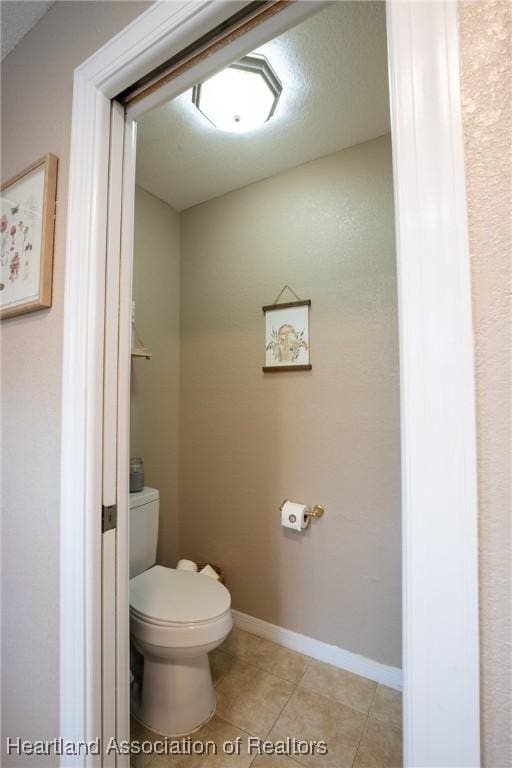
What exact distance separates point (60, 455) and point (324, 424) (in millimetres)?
1146

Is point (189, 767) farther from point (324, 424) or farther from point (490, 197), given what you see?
point (490, 197)

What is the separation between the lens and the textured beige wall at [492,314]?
0.37m

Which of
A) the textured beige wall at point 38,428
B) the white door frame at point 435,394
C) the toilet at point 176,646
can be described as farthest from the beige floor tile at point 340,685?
the white door frame at point 435,394

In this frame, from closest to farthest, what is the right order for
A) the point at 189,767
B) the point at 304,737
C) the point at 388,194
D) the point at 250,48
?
the point at 250,48, the point at 189,767, the point at 304,737, the point at 388,194

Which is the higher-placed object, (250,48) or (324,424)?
(250,48)

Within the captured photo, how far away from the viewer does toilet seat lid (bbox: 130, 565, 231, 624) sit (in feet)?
3.91

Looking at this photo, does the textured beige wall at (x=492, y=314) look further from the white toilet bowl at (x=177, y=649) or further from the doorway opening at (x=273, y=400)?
the white toilet bowl at (x=177, y=649)

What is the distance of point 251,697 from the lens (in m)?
1.36

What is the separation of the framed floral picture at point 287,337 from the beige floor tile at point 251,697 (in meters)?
1.44

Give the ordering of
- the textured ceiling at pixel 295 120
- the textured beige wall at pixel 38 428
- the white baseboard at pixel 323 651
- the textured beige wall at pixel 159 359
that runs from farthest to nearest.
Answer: the textured beige wall at pixel 159 359
the white baseboard at pixel 323 651
the textured ceiling at pixel 295 120
the textured beige wall at pixel 38 428

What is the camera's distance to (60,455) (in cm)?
80

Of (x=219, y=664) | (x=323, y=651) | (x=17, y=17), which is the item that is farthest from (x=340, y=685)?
(x=17, y=17)

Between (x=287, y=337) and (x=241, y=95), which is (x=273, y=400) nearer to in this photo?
(x=287, y=337)

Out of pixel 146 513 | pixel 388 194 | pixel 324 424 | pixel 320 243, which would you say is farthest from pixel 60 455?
pixel 388 194
